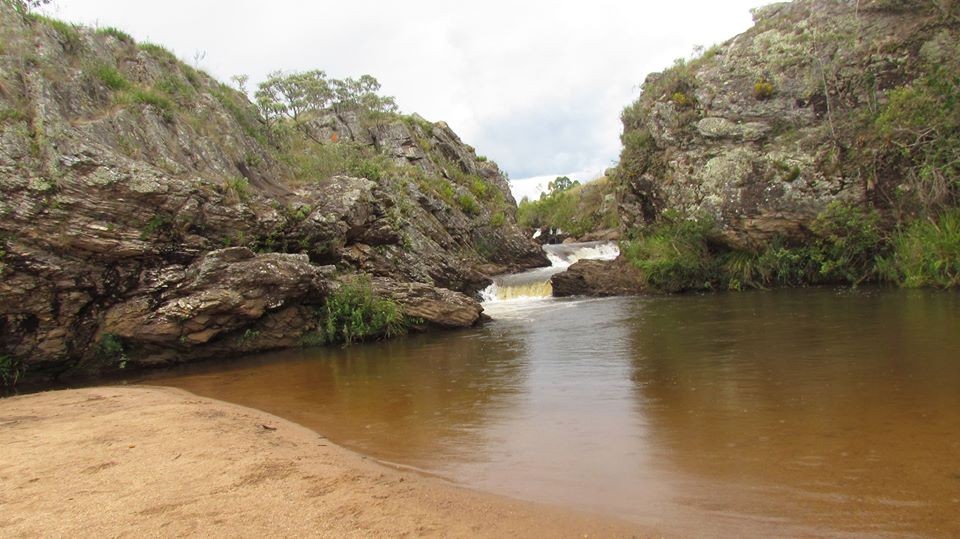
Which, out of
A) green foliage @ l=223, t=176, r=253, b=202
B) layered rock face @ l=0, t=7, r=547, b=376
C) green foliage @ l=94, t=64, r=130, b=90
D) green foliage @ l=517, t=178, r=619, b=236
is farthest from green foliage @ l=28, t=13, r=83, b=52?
green foliage @ l=517, t=178, r=619, b=236

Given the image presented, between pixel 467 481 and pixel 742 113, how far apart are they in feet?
65.9

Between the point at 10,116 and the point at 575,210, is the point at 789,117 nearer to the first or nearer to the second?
the point at 10,116

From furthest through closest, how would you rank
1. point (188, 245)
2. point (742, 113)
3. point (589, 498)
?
point (742, 113), point (188, 245), point (589, 498)

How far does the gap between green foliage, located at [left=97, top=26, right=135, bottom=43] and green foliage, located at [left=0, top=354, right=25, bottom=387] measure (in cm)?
1260

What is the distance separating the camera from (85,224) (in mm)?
12023

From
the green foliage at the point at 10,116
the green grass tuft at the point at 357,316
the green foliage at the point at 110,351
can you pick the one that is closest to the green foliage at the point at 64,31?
the green foliage at the point at 10,116

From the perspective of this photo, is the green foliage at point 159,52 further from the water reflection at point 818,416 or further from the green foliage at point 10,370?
the water reflection at point 818,416

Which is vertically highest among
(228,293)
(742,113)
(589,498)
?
(742,113)

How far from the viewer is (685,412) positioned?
605 cm

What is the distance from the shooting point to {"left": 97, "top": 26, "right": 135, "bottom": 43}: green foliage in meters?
18.9

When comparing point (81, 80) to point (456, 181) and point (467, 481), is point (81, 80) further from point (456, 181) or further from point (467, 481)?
point (456, 181)

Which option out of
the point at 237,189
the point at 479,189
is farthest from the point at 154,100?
the point at 479,189

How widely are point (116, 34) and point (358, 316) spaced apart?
1406cm

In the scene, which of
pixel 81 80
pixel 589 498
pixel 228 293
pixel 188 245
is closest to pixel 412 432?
pixel 589 498
